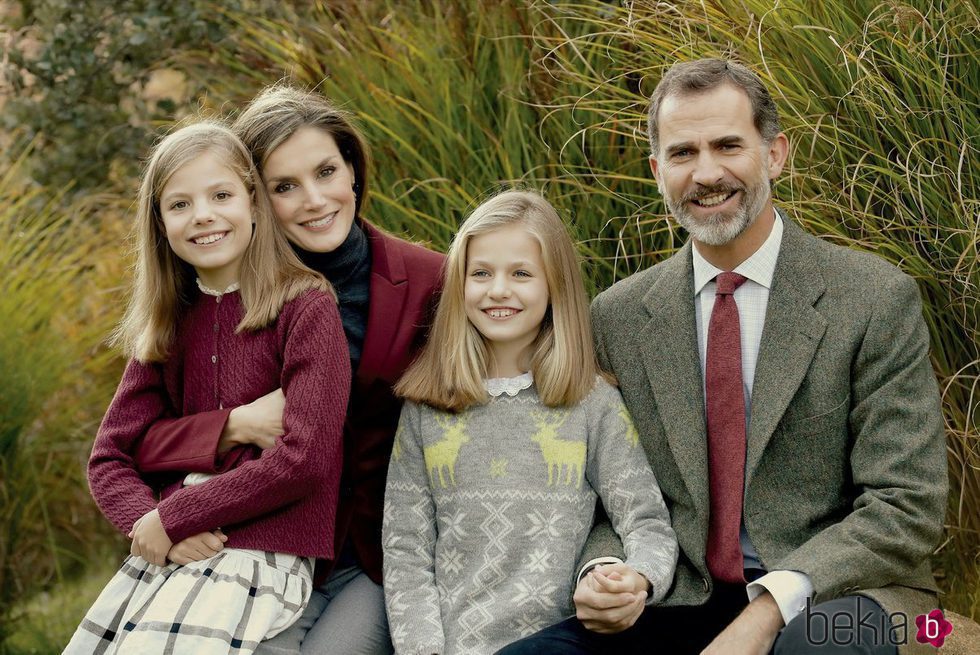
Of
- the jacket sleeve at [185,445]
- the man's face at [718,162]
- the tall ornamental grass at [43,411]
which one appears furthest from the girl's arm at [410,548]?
the tall ornamental grass at [43,411]

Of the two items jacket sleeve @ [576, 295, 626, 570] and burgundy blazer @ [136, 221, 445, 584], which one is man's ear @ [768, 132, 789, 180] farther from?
burgundy blazer @ [136, 221, 445, 584]

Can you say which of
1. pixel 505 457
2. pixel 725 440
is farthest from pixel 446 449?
pixel 725 440

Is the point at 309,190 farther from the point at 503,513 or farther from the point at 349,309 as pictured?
the point at 503,513

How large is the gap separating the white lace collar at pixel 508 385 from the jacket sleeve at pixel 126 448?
829 mm

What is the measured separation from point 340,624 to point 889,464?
4.33ft

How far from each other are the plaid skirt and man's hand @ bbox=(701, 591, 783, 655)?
958mm

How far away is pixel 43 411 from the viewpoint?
4320 millimetres

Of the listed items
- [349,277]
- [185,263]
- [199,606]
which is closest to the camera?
[199,606]

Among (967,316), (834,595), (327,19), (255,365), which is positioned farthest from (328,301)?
(327,19)

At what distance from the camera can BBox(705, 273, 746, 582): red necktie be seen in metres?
2.66

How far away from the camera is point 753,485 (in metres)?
2.65

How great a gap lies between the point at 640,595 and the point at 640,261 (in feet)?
4.67

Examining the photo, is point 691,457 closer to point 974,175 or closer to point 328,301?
point 328,301

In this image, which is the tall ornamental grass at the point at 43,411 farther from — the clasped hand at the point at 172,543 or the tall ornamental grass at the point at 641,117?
the clasped hand at the point at 172,543
